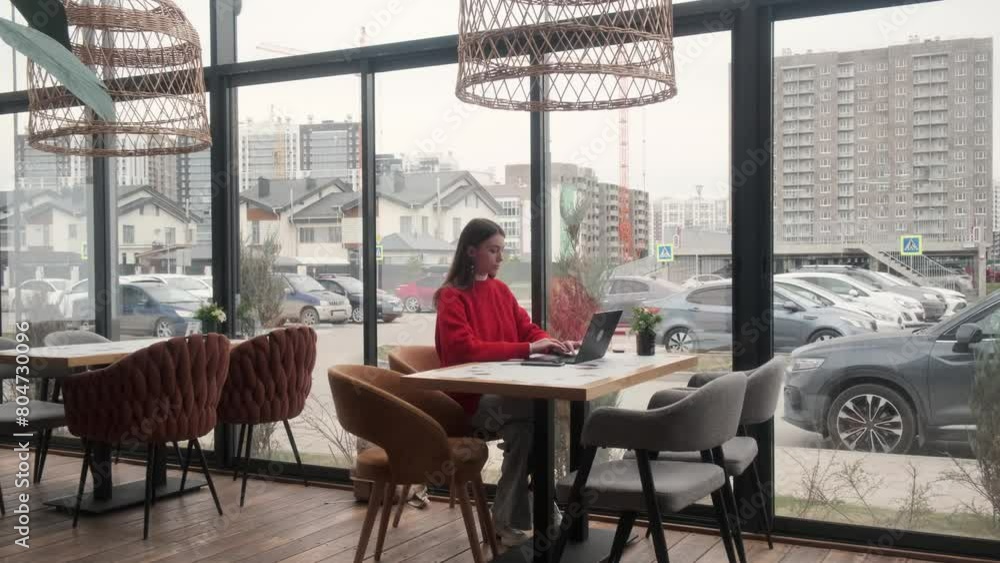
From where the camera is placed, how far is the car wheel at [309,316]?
5.62 metres

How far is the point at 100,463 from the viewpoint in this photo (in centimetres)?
490

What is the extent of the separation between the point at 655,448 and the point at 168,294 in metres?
4.30

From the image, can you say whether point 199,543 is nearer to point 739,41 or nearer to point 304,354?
point 304,354

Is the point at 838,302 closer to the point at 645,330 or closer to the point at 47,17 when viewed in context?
the point at 645,330

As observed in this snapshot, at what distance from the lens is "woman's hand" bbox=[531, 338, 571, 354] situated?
13.1 feet

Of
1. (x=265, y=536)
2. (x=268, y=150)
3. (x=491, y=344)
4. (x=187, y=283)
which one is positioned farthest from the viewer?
(x=187, y=283)

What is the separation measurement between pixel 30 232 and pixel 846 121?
579 cm

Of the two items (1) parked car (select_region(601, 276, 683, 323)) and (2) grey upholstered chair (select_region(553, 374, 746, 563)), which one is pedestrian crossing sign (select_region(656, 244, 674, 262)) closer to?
(1) parked car (select_region(601, 276, 683, 323))

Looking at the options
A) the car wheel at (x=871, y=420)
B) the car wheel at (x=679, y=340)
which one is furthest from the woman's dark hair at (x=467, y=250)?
the car wheel at (x=871, y=420)

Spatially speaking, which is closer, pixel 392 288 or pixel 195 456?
pixel 392 288

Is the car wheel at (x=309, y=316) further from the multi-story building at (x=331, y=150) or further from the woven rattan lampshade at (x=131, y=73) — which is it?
the woven rattan lampshade at (x=131, y=73)

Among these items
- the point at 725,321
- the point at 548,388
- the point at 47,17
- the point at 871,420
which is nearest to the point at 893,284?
the point at 871,420

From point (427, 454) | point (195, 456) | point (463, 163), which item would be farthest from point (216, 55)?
point (427, 454)

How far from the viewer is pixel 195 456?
19.5 feet
